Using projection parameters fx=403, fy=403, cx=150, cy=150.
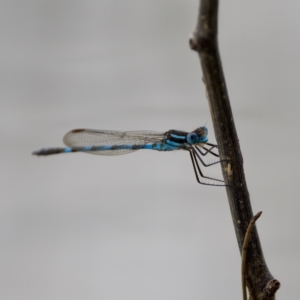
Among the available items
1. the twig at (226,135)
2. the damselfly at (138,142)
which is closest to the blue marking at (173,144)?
the damselfly at (138,142)

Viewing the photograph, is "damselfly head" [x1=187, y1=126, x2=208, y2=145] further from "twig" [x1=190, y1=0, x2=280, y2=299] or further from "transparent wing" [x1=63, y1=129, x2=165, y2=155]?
"twig" [x1=190, y1=0, x2=280, y2=299]

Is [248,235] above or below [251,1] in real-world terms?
below

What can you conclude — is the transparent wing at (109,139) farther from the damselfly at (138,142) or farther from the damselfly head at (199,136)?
the damselfly head at (199,136)

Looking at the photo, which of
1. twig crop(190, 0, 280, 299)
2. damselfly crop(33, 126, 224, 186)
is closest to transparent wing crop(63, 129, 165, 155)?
damselfly crop(33, 126, 224, 186)

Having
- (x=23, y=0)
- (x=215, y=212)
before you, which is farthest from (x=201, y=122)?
(x=23, y=0)

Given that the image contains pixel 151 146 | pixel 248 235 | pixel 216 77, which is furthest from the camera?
pixel 151 146

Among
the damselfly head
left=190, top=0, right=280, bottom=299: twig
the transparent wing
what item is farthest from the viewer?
the transparent wing

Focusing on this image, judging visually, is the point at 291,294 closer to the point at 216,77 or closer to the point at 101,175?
the point at 101,175
